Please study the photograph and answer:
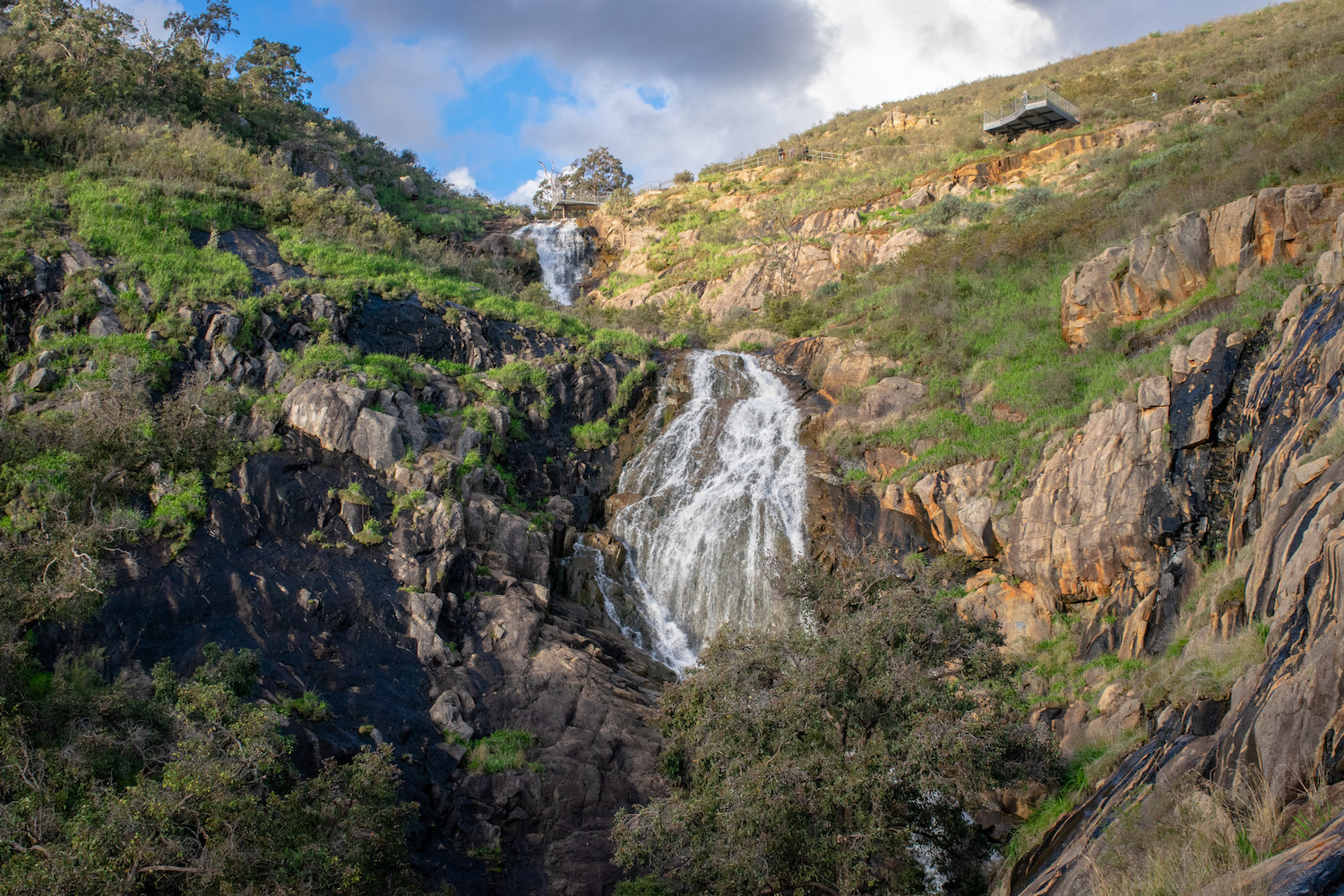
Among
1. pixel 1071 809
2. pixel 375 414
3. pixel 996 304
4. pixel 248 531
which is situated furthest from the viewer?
pixel 996 304

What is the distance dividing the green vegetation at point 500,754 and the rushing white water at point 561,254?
1407 inches

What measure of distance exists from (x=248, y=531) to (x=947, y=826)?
16.2 m

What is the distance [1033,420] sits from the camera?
22391mm

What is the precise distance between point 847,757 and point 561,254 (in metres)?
46.6

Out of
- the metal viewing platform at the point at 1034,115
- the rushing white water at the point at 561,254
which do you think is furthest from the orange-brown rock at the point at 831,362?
the metal viewing platform at the point at 1034,115

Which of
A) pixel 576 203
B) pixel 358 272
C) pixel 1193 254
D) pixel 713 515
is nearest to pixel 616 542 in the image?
pixel 713 515

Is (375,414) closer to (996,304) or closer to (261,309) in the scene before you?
(261,309)

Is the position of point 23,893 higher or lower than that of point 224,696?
lower

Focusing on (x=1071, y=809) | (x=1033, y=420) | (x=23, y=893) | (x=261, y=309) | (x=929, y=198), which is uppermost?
(x=929, y=198)

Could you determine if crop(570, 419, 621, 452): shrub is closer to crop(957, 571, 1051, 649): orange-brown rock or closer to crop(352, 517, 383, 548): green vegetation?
crop(352, 517, 383, 548): green vegetation

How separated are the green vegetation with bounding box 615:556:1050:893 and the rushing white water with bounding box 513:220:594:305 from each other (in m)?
39.6

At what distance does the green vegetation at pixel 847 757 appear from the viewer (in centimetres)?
1038

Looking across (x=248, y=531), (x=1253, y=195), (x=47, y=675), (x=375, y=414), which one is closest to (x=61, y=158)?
(x=375, y=414)

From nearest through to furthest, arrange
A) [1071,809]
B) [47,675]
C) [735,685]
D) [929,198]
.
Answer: [1071,809] < [735,685] < [47,675] < [929,198]
